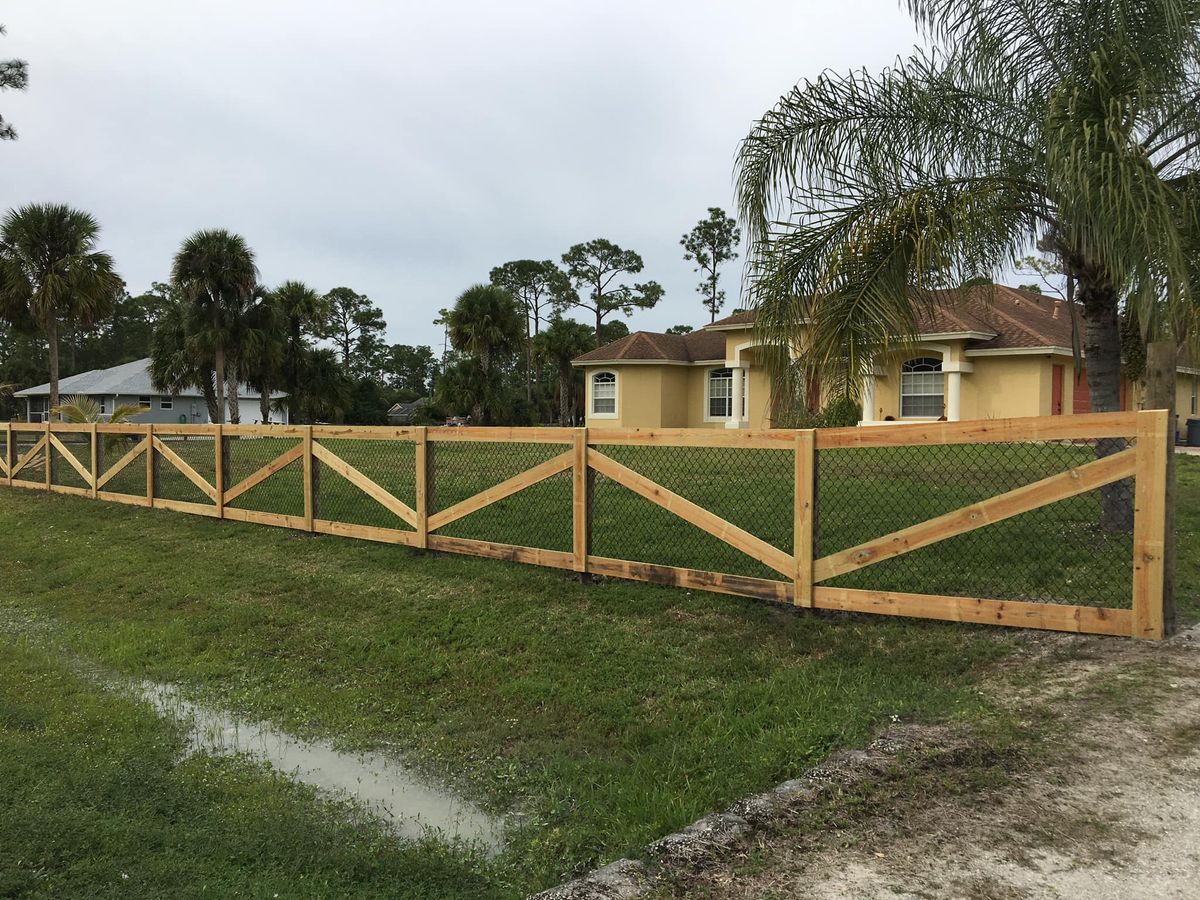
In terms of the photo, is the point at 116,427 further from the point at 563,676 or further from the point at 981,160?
the point at 981,160

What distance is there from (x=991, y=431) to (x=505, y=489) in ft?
12.9

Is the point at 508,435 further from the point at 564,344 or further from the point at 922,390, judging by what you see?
the point at 564,344

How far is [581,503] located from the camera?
699 centimetres

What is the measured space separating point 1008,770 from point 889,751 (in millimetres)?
465

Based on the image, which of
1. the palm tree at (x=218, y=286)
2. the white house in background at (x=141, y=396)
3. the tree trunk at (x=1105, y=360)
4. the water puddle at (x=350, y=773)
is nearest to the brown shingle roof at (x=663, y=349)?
the palm tree at (x=218, y=286)

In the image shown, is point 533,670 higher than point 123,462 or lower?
lower

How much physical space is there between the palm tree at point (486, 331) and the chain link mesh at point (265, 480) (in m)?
22.7

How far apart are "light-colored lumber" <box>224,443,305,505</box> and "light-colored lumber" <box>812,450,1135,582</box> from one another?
20.7ft

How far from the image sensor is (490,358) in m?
34.9

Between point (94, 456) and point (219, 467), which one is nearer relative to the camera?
point (219, 467)

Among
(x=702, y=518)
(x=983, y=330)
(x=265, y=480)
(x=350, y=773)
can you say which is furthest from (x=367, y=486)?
(x=983, y=330)

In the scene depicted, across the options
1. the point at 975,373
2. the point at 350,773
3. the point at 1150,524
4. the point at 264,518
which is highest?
the point at 975,373

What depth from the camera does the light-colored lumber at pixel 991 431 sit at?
4.81 metres

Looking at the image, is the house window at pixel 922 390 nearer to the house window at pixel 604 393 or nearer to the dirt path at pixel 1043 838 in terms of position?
the house window at pixel 604 393
